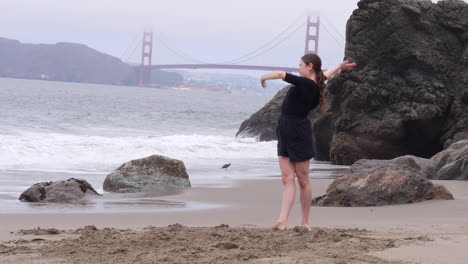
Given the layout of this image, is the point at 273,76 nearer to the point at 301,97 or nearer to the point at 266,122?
the point at 301,97

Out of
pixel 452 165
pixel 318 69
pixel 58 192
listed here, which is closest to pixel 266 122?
pixel 452 165

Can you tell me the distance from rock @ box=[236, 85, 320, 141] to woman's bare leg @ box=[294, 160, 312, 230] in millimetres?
17935

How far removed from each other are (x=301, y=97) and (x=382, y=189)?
2.41 meters

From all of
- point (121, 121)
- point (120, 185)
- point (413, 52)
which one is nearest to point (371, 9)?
point (413, 52)

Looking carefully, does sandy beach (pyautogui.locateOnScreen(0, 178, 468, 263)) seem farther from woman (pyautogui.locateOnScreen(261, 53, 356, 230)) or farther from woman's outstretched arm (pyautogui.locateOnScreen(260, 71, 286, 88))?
woman's outstretched arm (pyautogui.locateOnScreen(260, 71, 286, 88))

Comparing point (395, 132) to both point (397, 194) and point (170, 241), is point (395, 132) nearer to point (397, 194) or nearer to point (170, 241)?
point (397, 194)

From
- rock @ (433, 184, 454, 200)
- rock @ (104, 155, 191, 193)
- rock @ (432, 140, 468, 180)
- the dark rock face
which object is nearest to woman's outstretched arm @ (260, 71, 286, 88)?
rock @ (433, 184, 454, 200)

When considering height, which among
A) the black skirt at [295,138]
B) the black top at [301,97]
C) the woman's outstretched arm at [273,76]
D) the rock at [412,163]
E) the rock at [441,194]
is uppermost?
the woman's outstretched arm at [273,76]

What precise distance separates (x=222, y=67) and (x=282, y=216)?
6842 cm

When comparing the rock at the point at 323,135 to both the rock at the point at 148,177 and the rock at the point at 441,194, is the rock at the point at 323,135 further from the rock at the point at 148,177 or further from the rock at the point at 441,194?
the rock at the point at 441,194

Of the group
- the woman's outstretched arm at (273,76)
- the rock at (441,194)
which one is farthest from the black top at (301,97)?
the rock at (441,194)

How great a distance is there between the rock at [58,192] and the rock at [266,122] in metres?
15.6

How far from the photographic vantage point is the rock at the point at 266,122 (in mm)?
24453

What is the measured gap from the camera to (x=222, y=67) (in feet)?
243
